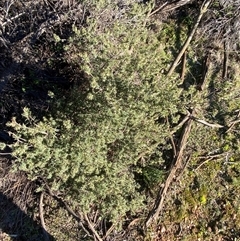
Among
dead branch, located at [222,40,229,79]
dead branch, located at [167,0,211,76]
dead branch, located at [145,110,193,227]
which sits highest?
dead branch, located at [167,0,211,76]

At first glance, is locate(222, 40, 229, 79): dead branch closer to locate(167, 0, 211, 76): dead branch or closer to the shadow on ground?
locate(167, 0, 211, 76): dead branch

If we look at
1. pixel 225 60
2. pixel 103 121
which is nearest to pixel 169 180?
pixel 103 121

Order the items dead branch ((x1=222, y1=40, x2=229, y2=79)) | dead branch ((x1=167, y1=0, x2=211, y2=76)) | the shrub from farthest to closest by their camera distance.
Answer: dead branch ((x1=222, y1=40, x2=229, y2=79))
dead branch ((x1=167, y1=0, x2=211, y2=76))
the shrub

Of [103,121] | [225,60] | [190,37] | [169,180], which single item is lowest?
[169,180]

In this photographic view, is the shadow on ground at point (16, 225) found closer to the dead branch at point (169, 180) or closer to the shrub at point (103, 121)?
the shrub at point (103, 121)

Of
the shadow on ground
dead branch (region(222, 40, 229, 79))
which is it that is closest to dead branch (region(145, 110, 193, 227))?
dead branch (region(222, 40, 229, 79))

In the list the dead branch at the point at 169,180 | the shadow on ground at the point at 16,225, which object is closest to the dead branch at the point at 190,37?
the dead branch at the point at 169,180

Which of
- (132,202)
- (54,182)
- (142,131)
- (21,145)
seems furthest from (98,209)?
(21,145)

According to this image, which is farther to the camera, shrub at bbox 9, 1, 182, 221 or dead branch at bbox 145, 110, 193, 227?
dead branch at bbox 145, 110, 193, 227

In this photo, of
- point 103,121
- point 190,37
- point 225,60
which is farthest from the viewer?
point 225,60

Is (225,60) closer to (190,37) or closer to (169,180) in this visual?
(190,37)

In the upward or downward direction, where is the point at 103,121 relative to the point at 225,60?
upward

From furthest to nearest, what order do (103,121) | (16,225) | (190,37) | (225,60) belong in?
(225,60)
(190,37)
(16,225)
(103,121)

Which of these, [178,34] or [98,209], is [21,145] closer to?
[98,209]
